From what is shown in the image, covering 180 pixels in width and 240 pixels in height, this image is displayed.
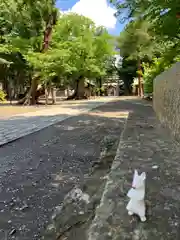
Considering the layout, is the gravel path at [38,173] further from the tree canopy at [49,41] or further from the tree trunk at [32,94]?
the tree trunk at [32,94]

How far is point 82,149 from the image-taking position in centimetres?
638

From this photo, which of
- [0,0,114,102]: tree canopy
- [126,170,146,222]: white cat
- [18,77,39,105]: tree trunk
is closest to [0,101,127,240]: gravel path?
[126,170,146,222]: white cat

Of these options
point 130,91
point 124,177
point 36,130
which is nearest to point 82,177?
point 124,177

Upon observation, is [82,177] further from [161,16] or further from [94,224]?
[161,16]

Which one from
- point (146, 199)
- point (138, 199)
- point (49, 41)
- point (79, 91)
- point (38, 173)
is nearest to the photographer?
point (138, 199)

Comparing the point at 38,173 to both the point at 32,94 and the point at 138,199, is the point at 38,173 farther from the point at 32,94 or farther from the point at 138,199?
the point at 32,94

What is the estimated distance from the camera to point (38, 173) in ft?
15.1

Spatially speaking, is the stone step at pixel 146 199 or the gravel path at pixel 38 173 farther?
the gravel path at pixel 38 173

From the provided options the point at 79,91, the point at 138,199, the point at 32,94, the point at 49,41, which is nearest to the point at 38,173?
the point at 138,199

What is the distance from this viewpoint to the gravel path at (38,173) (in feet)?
9.86

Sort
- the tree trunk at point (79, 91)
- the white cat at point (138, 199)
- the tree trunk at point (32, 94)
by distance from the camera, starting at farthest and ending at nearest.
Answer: the tree trunk at point (79, 91) → the tree trunk at point (32, 94) → the white cat at point (138, 199)

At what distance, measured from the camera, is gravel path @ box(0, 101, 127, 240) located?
3004mm

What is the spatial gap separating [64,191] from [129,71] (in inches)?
1572

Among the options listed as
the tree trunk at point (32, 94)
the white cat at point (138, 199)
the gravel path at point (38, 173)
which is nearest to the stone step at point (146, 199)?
the white cat at point (138, 199)
